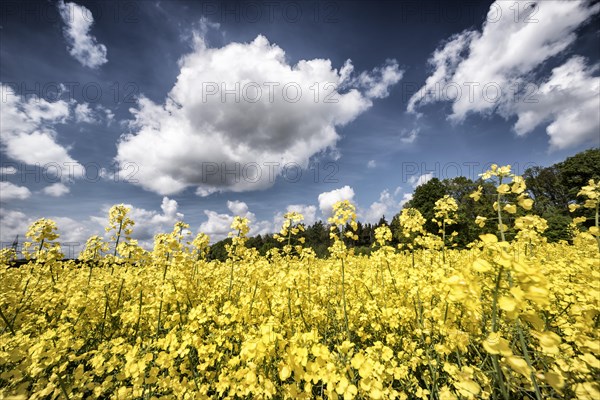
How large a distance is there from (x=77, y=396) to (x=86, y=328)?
2384 millimetres

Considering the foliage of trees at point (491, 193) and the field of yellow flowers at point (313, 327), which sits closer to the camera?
the field of yellow flowers at point (313, 327)

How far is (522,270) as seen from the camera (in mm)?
1354

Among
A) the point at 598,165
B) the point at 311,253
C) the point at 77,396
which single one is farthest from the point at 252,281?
the point at 598,165

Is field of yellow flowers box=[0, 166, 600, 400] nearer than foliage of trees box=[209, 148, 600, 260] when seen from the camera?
Yes

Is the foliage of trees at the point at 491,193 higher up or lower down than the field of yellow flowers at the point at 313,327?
higher up

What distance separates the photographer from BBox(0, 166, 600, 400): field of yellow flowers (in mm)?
1839

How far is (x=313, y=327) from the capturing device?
12.9 ft

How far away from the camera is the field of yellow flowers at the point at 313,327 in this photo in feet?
6.03

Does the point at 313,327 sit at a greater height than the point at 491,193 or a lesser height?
lesser

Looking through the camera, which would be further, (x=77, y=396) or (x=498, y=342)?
(x=77, y=396)

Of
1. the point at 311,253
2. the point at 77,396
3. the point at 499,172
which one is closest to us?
the point at 499,172

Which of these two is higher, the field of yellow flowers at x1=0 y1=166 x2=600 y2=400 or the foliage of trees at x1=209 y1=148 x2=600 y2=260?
the foliage of trees at x1=209 y1=148 x2=600 y2=260

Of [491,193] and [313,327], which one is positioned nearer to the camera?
[313,327]

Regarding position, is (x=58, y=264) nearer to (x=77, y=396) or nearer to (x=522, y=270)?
(x=77, y=396)
